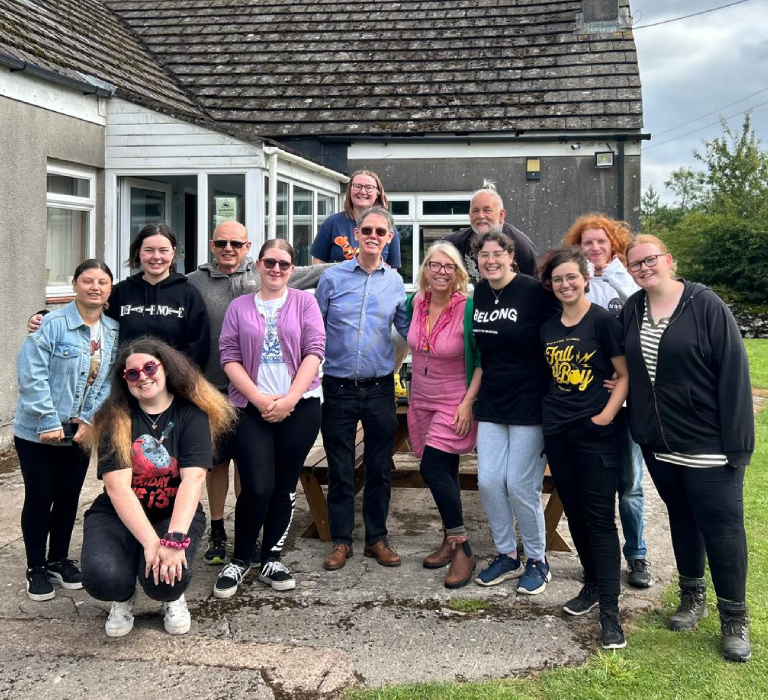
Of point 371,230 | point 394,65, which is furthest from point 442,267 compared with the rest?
point 394,65

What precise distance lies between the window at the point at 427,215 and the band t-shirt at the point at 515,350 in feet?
28.2

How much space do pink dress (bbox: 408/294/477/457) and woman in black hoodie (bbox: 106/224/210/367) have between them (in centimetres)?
118

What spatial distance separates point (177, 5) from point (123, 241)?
7395mm

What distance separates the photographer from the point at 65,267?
936 centimetres

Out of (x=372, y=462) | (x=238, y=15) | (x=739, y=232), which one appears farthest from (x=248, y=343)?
(x=739, y=232)

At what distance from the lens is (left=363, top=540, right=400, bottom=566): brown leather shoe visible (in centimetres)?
489

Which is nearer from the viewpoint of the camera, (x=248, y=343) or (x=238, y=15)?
(x=248, y=343)

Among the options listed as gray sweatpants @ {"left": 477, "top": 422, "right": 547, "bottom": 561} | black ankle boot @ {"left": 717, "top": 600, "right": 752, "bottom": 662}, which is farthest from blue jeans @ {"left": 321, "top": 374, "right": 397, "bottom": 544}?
black ankle boot @ {"left": 717, "top": 600, "right": 752, "bottom": 662}

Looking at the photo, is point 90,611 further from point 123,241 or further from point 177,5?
point 177,5

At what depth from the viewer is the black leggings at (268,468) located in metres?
4.45

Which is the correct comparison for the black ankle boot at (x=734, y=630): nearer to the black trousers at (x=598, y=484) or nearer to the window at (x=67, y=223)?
the black trousers at (x=598, y=484)

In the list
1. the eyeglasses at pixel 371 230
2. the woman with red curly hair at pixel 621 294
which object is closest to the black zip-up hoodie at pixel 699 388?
the woman with red curly hair at pixel 621 294

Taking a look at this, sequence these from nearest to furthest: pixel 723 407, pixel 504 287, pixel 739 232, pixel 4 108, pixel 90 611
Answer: pixel 723 407 → pixel 90 611 → pixel 504 287 → pixel 4 108 → pixel 739 232

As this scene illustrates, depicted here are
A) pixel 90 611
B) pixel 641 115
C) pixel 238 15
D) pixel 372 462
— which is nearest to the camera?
pixel 90 611
